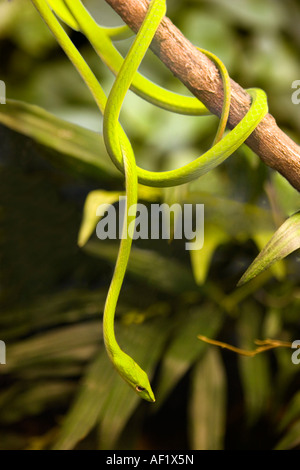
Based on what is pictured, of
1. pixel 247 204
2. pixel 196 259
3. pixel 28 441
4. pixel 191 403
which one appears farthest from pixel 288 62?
pixel 28 441

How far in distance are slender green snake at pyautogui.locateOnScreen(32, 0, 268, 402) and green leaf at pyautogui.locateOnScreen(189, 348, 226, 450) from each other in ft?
0.79

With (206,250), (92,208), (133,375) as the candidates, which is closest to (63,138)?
(92,208)

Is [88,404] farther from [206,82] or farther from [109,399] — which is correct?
[206,82]

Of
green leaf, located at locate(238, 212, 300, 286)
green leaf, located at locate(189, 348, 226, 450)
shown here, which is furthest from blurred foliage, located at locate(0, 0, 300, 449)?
green leaf, located at locate(238, 212, 300, 286)

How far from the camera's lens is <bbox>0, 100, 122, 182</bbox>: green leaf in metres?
0.60

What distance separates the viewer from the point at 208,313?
691 mm

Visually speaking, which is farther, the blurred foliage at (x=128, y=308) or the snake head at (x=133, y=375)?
the blurred foliage at (x=128, y=308)

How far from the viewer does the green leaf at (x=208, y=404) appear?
0.60 metres

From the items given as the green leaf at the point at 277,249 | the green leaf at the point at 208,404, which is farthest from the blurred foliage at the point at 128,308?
the green leaf at the point at 277,249

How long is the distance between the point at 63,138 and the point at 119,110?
300 millimetres

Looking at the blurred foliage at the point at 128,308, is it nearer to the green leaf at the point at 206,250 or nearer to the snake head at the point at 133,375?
the green leaf at the point at 206,250

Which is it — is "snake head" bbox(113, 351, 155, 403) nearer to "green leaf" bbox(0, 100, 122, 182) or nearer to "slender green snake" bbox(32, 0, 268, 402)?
"slender green snake" bbox(32, 0, 268, 402)

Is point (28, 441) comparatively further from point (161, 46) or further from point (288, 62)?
point (288, 62)
